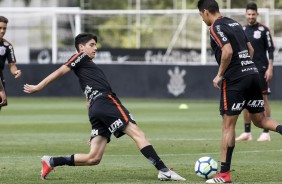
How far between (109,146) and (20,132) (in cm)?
357

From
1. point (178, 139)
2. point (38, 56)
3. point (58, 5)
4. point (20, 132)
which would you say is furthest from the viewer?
point (58, 5)

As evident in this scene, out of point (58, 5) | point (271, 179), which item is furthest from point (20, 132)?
point (58, 5)

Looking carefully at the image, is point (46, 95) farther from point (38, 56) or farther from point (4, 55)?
point (4, 55)

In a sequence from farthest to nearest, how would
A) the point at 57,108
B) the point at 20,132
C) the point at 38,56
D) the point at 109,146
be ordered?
1. the point at 38,56
2. the point at 57,108
3. the point at 20,132
4. the point at 109,146

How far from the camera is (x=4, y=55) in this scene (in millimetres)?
16297

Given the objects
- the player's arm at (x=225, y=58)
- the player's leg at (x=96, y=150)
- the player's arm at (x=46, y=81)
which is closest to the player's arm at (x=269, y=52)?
the player's arm at (x=225, y=58)

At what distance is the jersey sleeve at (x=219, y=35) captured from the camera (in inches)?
436

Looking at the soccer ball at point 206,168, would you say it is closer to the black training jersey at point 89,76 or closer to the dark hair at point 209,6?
the black training jersey at point 89,76

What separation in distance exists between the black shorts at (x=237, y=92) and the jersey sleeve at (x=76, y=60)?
1.79 meters

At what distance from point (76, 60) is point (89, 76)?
26 centimetres

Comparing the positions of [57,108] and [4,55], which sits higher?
→ [4,55]

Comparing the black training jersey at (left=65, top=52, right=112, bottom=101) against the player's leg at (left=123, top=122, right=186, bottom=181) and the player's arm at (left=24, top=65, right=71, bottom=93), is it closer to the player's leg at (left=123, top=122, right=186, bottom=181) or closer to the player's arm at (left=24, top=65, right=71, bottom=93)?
the player's arm at (left=24, top=65, right=71, bottom=93)

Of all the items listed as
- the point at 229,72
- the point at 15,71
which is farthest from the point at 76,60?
the point at 15,71

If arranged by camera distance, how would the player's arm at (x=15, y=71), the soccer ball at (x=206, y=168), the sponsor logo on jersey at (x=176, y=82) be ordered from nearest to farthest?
the soccer ball at (x=206, y=168), the player's arm at (x=15, y=71), the sponsor logo on jersey at (x=176, y=82)
